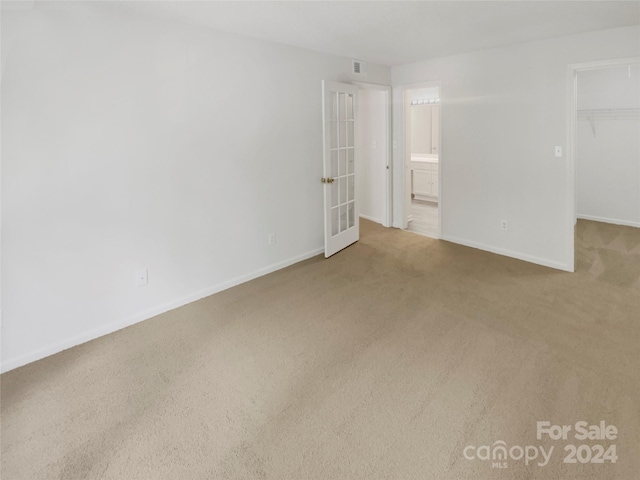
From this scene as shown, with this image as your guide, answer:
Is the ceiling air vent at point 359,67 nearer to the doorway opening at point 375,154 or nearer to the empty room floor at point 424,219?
the doorway opening at point 375,154

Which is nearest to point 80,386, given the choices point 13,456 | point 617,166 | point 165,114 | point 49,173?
point 13,456

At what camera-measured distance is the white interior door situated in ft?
14.6

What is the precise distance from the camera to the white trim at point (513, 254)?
164 inches

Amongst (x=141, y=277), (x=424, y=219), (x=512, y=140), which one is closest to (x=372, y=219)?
(x=424, y=219)

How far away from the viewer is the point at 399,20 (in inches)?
129

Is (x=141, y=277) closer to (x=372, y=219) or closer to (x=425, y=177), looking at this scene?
(x=372, y=219)

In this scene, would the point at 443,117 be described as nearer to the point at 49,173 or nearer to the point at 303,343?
the point at 303,343

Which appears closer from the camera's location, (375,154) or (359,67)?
Answer: (359,67)

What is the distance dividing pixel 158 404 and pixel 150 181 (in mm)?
1723

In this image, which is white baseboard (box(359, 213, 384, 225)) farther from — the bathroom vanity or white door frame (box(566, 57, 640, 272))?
white door frame (box(566, 57, 640, 272))

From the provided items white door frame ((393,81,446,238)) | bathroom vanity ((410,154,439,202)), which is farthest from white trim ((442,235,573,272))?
bathroom vanity ((410,154,439,202))

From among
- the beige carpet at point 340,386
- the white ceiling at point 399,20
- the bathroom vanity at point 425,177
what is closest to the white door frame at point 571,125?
the white ceiling at point 399,20

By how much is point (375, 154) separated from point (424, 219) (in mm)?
1368

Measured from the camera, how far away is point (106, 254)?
9.77 ft
